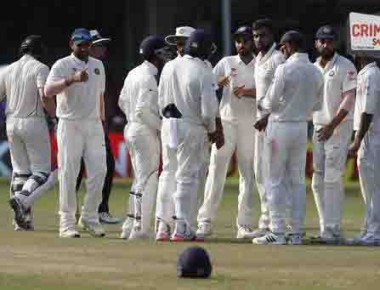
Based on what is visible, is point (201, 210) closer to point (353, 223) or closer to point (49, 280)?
point (353, 223)

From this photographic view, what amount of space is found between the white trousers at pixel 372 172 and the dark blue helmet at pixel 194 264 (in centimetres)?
385

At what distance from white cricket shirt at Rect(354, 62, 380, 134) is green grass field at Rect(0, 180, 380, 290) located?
146cm

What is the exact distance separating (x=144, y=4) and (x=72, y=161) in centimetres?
2209

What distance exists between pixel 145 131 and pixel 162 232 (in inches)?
44.7

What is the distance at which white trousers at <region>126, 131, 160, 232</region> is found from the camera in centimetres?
1783

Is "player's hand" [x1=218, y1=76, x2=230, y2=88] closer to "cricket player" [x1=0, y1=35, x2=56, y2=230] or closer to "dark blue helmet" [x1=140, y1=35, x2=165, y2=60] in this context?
"dark blue helmet" [x1=140, y1=35, x2=165, y2=60]

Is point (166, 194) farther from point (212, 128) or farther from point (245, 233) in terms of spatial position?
point (245, 233)

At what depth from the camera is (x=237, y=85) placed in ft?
60.9

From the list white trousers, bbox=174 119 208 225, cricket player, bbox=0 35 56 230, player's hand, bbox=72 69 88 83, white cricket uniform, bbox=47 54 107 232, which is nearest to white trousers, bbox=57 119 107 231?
white cricket uniform, bbox=47 54 107 232

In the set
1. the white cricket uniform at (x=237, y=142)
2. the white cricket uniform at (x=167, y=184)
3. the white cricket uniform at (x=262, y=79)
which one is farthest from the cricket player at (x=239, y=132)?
the white cricket uniform at (x=167, y=184)

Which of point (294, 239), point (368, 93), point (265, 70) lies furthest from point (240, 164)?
point (368, 93)

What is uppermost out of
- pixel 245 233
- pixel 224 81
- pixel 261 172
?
pixel 224 81

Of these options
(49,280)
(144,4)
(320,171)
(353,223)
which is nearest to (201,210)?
(320,171)

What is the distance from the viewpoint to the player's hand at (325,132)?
Result: 17578 millimetres
